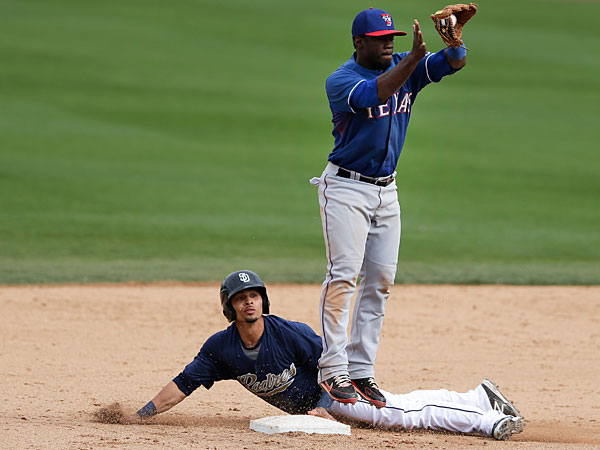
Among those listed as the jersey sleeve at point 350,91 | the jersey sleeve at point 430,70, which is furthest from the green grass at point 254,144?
the jersey sleeve at point 350,91

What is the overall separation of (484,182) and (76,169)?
7.70m

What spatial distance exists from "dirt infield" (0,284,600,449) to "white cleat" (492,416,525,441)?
0.47ft

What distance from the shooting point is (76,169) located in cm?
1648

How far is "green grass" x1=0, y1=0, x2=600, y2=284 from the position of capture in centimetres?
1214

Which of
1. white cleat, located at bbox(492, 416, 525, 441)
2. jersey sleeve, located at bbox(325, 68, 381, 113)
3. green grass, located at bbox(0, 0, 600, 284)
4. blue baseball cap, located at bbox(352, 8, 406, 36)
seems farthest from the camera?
green grass, located at bbox(0, 0, 600, 284)

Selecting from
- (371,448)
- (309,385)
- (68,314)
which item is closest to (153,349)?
(68,314)

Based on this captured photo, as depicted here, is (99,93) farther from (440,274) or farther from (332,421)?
(332,421)

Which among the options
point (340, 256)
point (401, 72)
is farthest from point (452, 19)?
point (340, 256)

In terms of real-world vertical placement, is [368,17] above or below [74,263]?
above

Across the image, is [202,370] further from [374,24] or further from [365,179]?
[374,24]

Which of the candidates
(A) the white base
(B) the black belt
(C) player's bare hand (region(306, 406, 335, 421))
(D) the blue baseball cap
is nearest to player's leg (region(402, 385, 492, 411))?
(C) player's bare hand (region(306, 406, 335, 421))

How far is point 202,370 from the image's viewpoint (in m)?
5.36

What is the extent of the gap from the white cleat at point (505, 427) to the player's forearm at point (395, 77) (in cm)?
203

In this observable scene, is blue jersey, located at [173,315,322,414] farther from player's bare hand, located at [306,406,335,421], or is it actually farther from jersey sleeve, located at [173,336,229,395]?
player's bare hand, located at [306,406,335,421]
